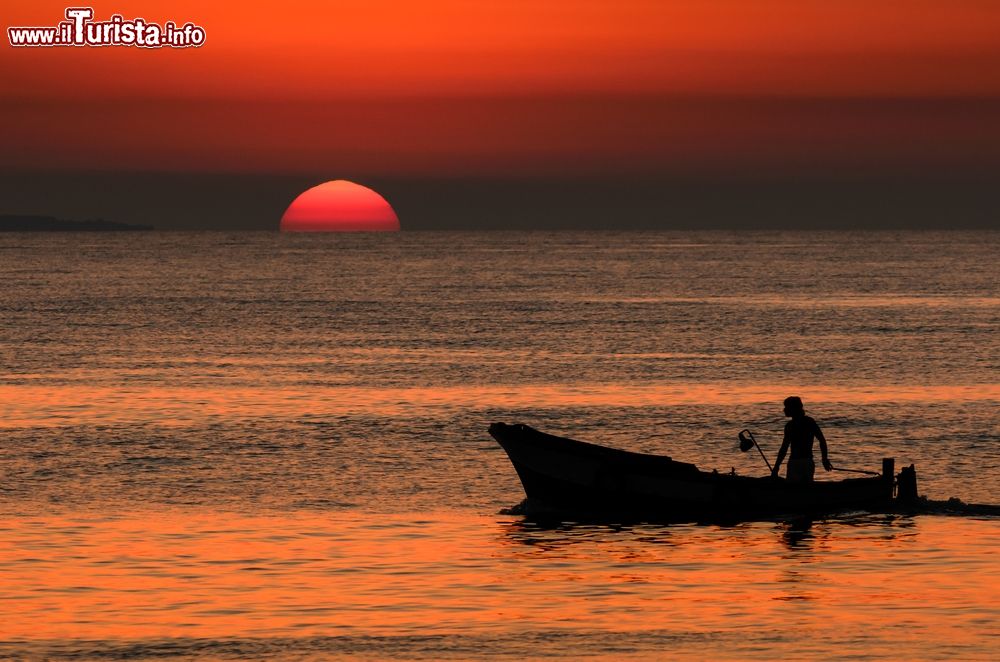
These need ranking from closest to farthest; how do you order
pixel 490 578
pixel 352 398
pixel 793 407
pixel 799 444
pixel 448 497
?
pixel 490 578
pixel 793 407
pixel 799 444
pixel 448 497
pixel 352 398

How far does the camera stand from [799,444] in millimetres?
28703

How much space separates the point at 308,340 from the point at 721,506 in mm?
54621

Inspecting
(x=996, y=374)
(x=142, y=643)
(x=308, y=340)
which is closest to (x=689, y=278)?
(x=308, y=340)

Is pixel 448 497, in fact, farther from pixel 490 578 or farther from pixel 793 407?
pixel 490 578

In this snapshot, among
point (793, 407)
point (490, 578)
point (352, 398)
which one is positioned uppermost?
point (352, 398)

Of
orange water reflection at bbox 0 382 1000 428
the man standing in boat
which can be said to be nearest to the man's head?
the man standing in boat

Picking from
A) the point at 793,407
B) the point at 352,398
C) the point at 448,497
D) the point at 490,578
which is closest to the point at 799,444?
the point at 793,407

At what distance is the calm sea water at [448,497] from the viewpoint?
65.1 feet

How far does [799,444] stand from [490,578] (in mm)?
8128

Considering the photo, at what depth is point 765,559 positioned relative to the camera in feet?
81.0

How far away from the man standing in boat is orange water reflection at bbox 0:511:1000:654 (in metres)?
1.21

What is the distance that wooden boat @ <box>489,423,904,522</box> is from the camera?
28.3 m

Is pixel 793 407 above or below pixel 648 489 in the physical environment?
above

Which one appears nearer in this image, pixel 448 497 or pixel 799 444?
pixel 799 444
